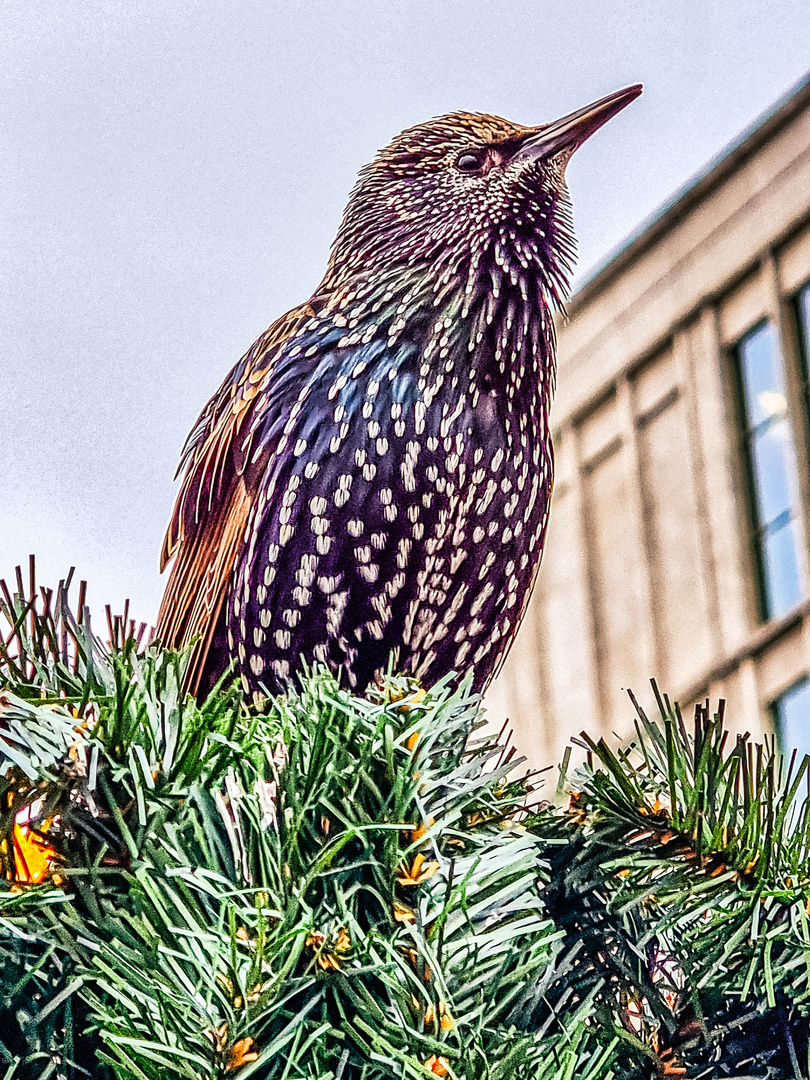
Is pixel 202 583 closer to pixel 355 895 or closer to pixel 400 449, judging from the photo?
pixel 400 449

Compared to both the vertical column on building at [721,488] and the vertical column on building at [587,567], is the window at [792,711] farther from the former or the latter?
the vertical column on building at [587,567]

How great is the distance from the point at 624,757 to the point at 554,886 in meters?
0.06

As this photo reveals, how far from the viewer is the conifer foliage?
1.60 feet

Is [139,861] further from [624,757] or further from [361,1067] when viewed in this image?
[624,757]

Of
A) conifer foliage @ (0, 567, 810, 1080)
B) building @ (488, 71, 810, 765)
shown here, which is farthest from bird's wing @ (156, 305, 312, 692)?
building @ (488, 71, 810, 765)

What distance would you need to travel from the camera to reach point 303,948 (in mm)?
499

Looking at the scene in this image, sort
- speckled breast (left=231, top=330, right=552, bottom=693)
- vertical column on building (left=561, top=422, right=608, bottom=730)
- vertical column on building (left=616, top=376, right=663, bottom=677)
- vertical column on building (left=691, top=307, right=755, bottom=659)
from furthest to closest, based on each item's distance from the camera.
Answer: vertical column on building (left=561, top=422, right=608, bottom=730)
vertical column on building (left=616, top=376, right=663, bottom=677)
vertical column on building (left=691, top=307, right=755, bottom=659)
speckled breast (left=231, top=330, right=552, bottom=693)

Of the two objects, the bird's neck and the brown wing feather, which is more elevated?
the bird's neck

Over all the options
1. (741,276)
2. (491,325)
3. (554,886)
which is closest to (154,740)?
(554,886)

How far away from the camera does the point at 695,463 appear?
6.25 meters

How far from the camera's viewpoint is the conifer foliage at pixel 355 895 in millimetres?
489

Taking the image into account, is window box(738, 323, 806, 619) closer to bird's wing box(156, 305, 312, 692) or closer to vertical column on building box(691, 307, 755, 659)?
vertical column on building box(691, 307, 755, 659)

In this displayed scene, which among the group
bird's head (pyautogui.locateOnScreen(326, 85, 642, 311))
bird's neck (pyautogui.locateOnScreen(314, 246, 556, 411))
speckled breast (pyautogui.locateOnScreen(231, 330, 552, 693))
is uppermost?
bird's head (pyautogui.locateOnScreen(326, 85, 642, 311))

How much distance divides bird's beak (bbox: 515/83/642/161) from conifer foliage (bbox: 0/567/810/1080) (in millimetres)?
507
